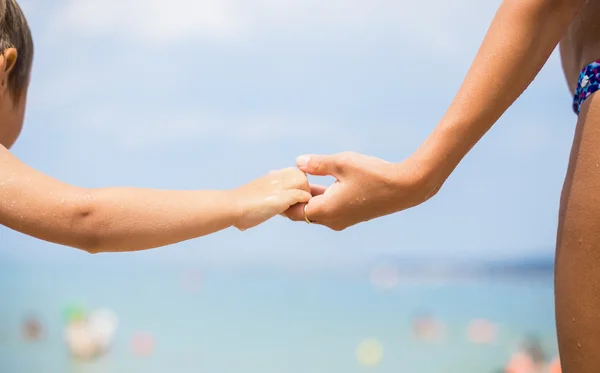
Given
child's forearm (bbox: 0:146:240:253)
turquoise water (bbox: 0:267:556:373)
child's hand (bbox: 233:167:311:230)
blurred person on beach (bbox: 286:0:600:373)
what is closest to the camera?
blurred person on beach (bbox: 286:0:600:373)

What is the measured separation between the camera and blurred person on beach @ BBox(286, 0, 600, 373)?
745 millimetres

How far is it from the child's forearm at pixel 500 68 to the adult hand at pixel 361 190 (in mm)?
45

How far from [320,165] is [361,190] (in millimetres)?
122

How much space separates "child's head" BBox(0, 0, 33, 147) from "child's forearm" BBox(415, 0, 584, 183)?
2.20ft

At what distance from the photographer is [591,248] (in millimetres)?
739

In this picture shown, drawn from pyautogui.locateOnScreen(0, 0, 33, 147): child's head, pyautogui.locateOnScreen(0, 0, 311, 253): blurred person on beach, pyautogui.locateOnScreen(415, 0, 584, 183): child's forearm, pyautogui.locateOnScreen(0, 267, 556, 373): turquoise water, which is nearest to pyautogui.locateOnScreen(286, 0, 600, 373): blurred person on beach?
pyautogui.locateOnScreen(415, 0, 584, 183): child's forearm

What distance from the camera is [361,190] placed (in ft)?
3.24

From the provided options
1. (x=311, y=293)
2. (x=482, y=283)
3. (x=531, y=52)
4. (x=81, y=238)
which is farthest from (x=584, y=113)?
(x=482, y=283)

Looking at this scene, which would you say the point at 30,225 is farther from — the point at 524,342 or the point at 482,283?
the point at 482,283

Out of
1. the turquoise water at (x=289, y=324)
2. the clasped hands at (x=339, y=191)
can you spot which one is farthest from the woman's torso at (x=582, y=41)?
the turquoise water at (x=289, y=324)

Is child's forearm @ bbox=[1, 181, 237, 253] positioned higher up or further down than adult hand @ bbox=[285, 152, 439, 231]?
further down

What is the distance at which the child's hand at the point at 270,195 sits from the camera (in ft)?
3.38

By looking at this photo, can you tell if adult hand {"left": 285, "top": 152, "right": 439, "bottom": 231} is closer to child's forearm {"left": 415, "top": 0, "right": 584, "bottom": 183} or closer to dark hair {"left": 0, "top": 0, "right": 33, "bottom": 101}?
child's forearm {"left": 415, "top": 0, "right": 584, "bottom": 183}

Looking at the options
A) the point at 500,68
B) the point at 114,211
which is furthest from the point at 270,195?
the point at 500,68
